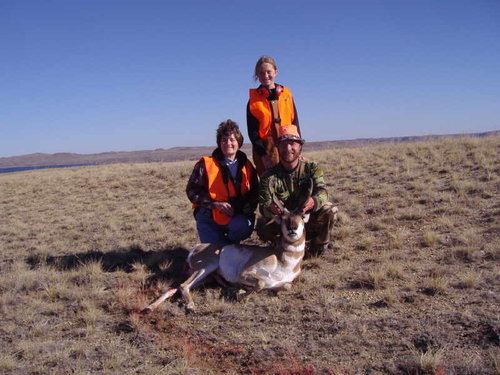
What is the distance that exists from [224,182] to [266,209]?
883 mm

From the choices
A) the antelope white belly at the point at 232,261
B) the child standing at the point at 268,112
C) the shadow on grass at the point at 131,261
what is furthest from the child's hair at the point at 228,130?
the shadow on grass at the point at 131,261

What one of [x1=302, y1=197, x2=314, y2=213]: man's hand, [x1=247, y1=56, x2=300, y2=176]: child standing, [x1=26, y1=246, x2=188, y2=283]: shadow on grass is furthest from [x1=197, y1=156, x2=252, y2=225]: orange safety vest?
[x1=302, y1=197, x2=314, y2=213]: man's hand

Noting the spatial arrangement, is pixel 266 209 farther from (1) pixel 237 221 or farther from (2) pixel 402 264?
(2) pixel 402 264

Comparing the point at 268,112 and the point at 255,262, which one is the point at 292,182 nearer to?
the point at 268,112

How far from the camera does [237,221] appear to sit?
5.78 m

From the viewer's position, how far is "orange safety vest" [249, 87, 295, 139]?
5.63 m

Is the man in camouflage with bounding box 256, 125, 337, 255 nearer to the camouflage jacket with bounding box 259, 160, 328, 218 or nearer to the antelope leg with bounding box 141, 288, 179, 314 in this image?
the camouflage jacket with bounding box 259, 160, 328, 218

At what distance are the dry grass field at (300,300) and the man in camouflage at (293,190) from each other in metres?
0.63

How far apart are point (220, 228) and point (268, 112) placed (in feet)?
6.26

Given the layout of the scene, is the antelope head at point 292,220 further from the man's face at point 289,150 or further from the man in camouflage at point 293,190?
the man's face at point 289,150

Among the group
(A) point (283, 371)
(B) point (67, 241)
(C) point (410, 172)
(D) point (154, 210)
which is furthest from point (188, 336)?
(C) point (410, 172)

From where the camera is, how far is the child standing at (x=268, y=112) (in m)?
5.59

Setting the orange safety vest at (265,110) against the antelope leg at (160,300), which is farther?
the orange safety vest at (265,110)

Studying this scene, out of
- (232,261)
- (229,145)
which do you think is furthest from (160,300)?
(229,145)
